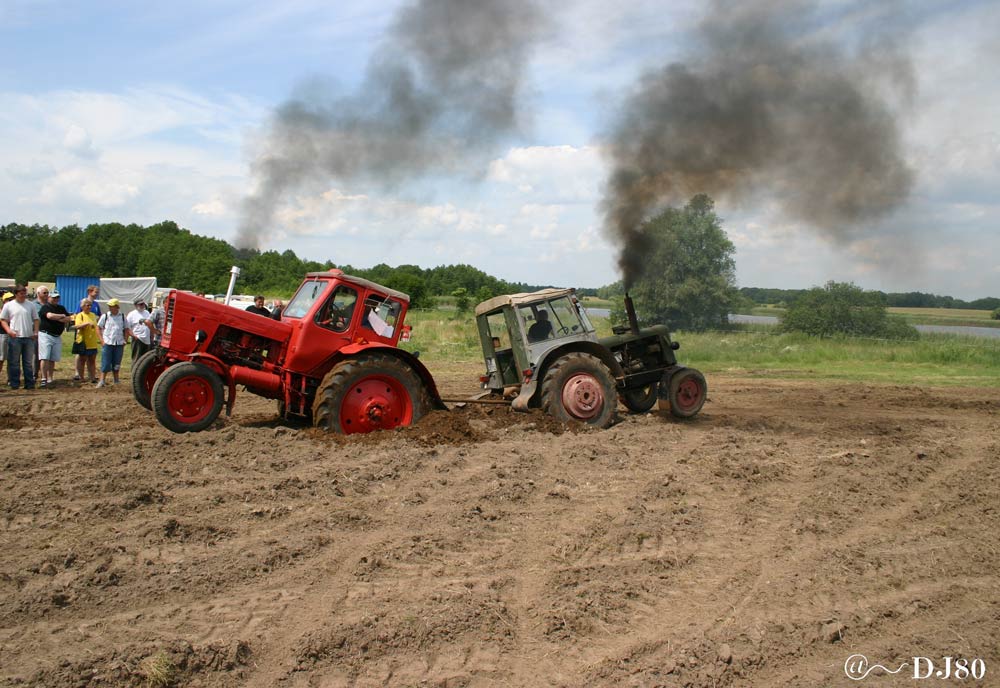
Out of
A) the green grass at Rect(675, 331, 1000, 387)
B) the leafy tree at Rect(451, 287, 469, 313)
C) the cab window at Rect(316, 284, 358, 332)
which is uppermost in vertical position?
the leafy tree at Rect(451, 287, 469, 313)

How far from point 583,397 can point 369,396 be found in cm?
257

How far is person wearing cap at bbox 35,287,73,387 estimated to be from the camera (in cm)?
1284

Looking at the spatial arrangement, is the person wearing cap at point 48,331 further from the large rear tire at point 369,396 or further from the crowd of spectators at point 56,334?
the large rear tire at point 369,396

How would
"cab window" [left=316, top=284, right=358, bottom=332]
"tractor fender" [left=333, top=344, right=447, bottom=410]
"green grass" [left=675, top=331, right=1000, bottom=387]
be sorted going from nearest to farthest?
"tractor fender" [left=333, top=344, right=447, bottom=410], "cab window" [left=316, top=284, right=358, bottom=332], "green grass" [left=675, top=331, right=1000, bottom=387]

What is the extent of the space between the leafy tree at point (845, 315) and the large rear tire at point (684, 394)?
17.5 meters

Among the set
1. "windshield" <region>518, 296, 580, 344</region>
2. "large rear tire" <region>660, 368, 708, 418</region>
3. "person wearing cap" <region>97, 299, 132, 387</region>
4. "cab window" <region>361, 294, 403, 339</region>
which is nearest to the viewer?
"cab window" <region>361, 294, 403, 339</region>

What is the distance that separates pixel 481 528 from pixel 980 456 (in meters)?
6.09

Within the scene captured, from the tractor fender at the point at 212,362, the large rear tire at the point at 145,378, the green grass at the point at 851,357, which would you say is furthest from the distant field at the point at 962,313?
the large rear tire at the point at 145,378

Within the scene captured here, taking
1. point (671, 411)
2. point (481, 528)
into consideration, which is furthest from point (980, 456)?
point (481, 528)

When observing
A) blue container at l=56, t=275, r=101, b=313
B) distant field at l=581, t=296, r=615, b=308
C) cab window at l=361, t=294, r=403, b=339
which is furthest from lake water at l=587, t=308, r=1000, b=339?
blue container at l=56, t=275, r=101, b=313

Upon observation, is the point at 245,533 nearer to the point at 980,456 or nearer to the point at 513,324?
the point at 513,324

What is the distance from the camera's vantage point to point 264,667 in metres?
3.89

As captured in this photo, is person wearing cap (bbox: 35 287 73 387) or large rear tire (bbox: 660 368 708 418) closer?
large rear tire (bbox: 660 368 708 418)

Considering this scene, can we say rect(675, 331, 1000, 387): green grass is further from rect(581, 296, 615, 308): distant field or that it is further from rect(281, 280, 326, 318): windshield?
rect(281, 280, 326, 318): windshield
